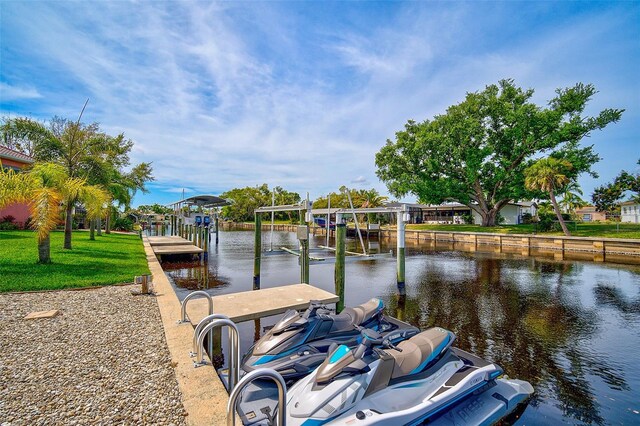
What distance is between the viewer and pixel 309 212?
10125 millimetres

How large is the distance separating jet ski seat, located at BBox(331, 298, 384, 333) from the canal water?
2.33m

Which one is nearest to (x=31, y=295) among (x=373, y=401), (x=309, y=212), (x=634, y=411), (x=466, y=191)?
(x=309, y=212)

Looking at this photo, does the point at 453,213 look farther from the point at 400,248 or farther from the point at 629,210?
the point at 400,248

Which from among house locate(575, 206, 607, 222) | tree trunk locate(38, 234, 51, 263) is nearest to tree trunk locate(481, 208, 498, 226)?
house locate(575, 206, 607, 222)

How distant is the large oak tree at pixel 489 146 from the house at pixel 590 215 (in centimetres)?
2946

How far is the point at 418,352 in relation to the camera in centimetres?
410

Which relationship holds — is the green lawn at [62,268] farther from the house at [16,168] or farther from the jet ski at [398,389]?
the house at [16,168]

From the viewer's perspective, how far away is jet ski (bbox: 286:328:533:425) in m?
3.37

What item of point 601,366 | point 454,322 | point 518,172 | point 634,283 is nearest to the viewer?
point 601,366

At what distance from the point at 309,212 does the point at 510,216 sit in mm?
43119

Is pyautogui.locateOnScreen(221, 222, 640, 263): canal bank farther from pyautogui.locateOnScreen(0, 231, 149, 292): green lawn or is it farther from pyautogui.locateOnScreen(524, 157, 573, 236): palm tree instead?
pyautogui.locateOnScreen(0, 231, 149, 292): green lawn

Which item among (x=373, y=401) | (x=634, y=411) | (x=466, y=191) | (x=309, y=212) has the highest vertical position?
(x=466, y=191)

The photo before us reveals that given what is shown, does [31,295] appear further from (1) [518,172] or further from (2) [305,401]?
(1) [518,172]

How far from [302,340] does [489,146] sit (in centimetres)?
3422
